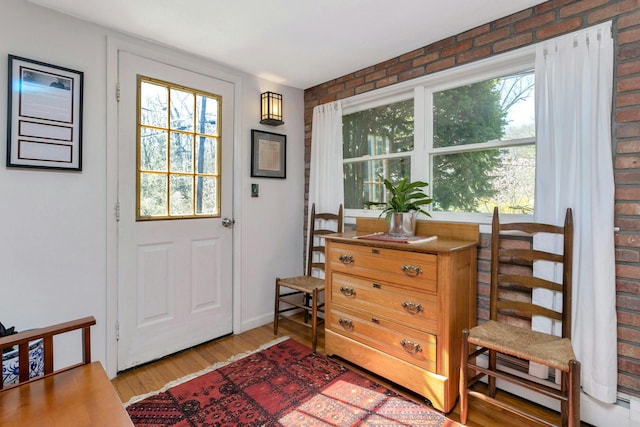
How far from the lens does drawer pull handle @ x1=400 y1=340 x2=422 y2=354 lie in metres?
1.86

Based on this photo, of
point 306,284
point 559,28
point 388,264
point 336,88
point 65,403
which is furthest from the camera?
point 336,88

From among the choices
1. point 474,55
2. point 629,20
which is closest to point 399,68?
point 474,55

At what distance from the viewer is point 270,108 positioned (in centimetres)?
292

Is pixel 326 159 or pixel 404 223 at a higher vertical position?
pixel 326 159

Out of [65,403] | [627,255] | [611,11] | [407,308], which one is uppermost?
[611,11]

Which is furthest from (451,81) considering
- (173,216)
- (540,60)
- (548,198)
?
(173,216)

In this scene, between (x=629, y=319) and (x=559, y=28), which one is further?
(x=559, y=28)

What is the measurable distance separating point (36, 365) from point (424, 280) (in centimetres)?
213

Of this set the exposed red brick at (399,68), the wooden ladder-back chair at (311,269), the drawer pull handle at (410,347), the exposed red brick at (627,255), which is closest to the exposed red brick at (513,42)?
the exposed red brick at (399,68)

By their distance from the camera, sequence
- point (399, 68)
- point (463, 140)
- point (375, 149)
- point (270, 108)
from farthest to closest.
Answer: point (270, 108)
point (375, 149)
point (399, 68)
point (463, 140)

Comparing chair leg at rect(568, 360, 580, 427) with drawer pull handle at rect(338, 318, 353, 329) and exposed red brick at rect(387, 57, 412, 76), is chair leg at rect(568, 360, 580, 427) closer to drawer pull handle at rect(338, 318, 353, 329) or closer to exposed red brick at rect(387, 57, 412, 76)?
drawer pull handle at rect(338, 318, 353, 329)

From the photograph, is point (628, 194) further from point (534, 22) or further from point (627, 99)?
point (534, 22)

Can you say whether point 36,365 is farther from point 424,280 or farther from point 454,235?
point 454,235

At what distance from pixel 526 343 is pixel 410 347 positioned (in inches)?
23.8
